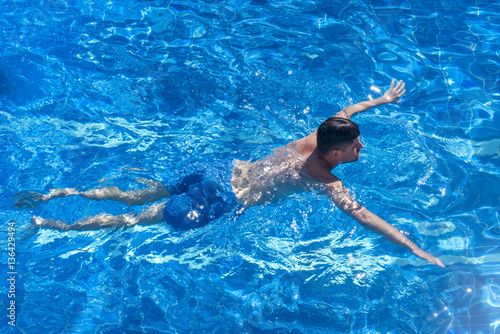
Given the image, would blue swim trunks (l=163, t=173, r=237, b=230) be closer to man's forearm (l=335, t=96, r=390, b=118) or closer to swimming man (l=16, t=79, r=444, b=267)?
swimming man (l=16, t=79, r=444, b=267)

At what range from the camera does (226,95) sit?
5.62 metres

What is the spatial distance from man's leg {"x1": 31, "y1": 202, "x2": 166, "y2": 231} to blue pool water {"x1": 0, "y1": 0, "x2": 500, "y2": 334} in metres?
0.16

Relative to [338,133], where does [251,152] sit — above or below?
below

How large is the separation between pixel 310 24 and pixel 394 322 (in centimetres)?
474

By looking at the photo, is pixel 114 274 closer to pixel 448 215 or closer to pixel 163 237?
pixel 163 237

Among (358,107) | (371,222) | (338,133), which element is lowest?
(371,222)

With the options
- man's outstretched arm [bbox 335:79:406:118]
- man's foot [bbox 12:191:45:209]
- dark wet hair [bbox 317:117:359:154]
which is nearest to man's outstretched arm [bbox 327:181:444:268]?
dark wet hair [bbox 317:117:359:154]

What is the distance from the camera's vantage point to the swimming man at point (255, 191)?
3.75 metres

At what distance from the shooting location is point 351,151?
149 inches

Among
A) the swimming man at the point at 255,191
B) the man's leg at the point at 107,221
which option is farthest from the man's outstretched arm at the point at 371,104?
the man's leg at the point at 107,221

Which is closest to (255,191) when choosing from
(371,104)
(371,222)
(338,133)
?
(338,133)

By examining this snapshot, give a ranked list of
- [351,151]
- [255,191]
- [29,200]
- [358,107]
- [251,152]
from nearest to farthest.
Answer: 1. [351,151]
2. [255,191]
3. [29,200]
4. [358,107]
5. [251,152]

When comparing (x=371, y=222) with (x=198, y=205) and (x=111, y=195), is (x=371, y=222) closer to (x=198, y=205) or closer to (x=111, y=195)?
(x=198, y=205)

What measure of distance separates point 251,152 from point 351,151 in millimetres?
1446
